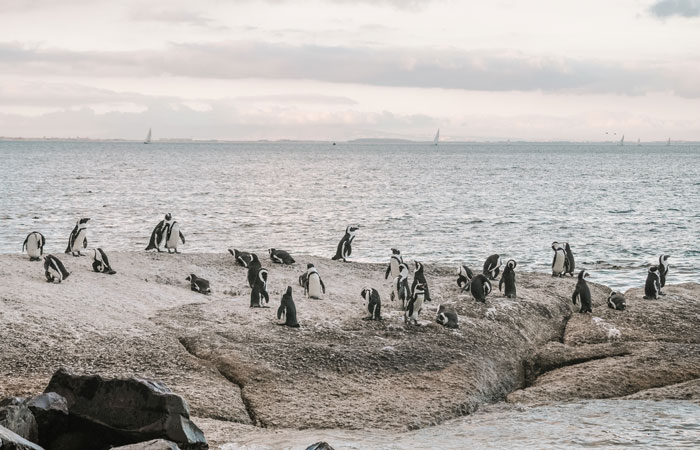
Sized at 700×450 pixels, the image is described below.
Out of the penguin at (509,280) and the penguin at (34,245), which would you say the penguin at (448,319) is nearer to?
the penguin at (509,280)

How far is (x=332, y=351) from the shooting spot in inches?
476

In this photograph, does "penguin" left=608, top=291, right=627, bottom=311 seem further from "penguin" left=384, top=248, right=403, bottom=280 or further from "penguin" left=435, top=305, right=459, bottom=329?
"penguin" left=384, top=248, right=403, bottom=280

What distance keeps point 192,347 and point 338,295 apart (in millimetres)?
5125

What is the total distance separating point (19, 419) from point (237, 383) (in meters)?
3.64

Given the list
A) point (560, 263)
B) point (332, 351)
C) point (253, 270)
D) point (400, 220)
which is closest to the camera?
point (332, 351)

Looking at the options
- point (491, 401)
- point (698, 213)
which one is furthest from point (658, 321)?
point (698, 213)

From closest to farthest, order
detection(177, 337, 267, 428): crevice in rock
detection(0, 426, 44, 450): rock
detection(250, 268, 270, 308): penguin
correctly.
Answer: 1. detection(0, 426, 44, 450): rock
2. detection(177, 337, 267, 428): crevice in rock
3. detection(250, 268, 270, 308): penguin

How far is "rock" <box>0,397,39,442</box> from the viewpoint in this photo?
25.7 ft

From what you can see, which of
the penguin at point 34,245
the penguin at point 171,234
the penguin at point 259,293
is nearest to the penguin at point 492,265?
the penguin at point 259,293

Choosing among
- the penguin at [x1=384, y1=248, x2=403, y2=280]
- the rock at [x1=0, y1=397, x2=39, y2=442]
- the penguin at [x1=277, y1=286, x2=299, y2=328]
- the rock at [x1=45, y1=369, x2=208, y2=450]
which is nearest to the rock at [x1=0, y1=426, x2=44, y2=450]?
the rock at [x1=0, y1=397, x2=39, y2=442]

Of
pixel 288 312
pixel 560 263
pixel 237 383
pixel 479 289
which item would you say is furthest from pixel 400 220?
pixel 237 383

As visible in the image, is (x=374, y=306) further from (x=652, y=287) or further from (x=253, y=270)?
(x=652, y=287)

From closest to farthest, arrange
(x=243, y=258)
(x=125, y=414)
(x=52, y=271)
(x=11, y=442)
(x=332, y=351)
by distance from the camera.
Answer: (x=11, y=442)
(x=125, y=414)
(x=332, y=351)
(x=52, y=271)
(x=243, y=258)

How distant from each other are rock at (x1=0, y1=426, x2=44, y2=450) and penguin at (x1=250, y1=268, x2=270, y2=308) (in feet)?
26.0
